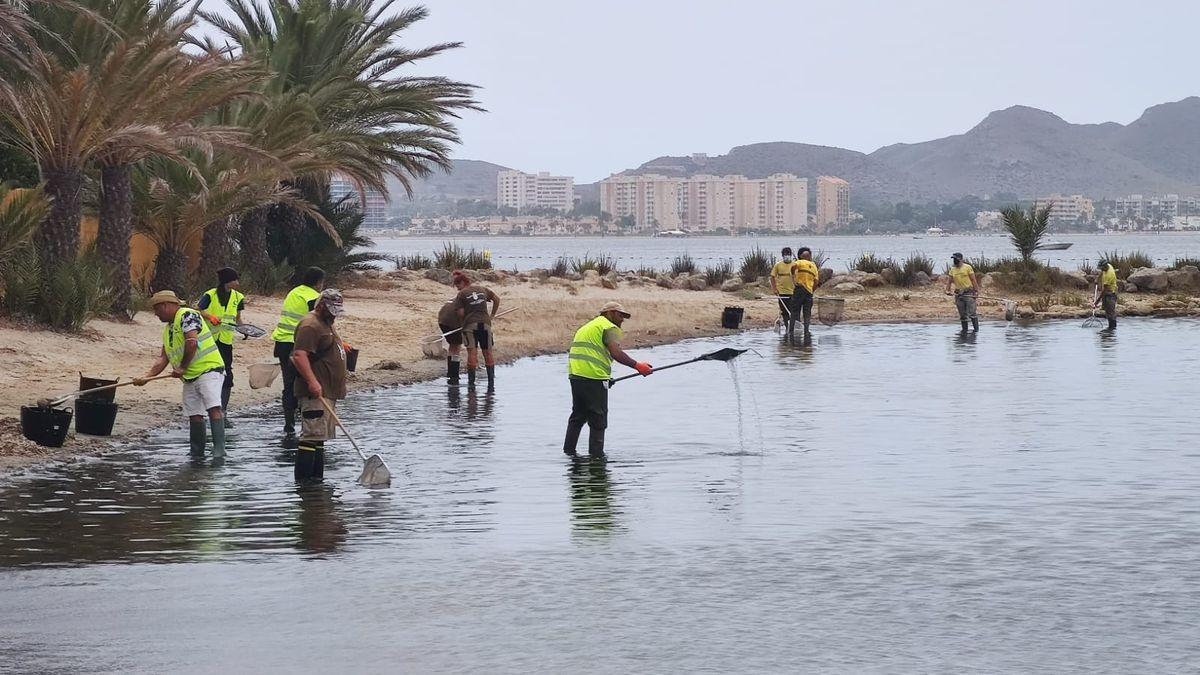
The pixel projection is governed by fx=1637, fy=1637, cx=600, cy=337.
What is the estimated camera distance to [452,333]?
70.1 feet

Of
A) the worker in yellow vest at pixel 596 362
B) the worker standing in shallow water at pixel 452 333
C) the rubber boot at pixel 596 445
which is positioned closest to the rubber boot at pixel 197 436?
the worker in yellow vest at pixel 596 362

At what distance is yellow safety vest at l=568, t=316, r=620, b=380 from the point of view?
14227 millimetres

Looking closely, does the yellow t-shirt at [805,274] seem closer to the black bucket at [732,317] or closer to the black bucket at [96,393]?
the black bucket at [732,317]

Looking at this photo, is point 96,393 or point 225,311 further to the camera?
point 225,311

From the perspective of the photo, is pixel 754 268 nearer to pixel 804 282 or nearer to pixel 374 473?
pixel 804 282

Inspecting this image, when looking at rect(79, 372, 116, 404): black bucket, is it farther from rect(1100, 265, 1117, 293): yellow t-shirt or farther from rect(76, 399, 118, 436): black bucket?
rect(1100, 265, 1117, 293): yellow t-shirt

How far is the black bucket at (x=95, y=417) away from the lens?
15055mm

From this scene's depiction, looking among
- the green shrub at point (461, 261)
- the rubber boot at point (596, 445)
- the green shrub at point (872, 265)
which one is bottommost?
the rubber boot at point (596, 445)

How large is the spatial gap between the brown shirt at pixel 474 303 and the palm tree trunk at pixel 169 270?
31.6ft

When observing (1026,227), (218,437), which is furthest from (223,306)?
(1026,227)

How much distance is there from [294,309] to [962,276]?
18039 millimetres

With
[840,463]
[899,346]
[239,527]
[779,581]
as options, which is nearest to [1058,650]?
[779,581]

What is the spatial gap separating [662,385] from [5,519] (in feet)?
39.6

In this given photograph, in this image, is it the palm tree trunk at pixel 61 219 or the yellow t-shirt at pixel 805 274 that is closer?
the palm tree trunk at pixel 61 219
